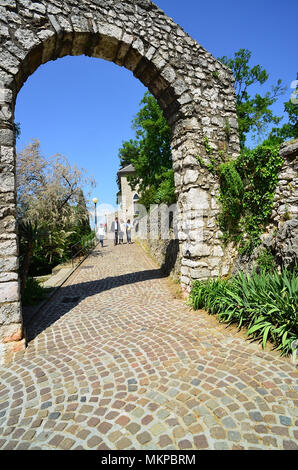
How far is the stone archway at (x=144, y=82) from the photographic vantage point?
357 centimetres

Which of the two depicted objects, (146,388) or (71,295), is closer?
(146,388)

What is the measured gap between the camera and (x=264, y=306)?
3.34 metres

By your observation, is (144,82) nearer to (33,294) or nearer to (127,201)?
(33,294)

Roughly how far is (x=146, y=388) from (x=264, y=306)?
195 cm

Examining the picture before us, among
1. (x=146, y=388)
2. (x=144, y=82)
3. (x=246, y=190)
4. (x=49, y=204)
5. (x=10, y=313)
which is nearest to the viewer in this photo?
(x=146, y=388)

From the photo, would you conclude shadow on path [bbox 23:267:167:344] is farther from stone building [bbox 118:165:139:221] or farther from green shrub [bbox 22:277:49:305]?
stone building [bbox 118:165:139:221]

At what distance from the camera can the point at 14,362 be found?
126 inches

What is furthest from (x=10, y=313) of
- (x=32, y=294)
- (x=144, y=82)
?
(x=144, y=82)

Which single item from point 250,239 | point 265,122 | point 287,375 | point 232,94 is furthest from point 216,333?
point 265,122

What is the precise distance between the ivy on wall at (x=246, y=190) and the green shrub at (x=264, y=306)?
1.15 metres

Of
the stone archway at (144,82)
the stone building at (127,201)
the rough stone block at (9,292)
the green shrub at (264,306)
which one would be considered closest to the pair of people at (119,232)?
the stone building at (127,201)

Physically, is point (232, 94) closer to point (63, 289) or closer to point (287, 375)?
point (287, 375)

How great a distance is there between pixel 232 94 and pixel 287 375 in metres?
5.80

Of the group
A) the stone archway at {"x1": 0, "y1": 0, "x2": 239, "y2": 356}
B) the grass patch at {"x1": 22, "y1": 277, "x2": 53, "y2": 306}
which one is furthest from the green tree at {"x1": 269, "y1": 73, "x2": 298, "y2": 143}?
the grass patch at {"x1": 22, "y1": 277, "x2": 53, "y2": 306}
